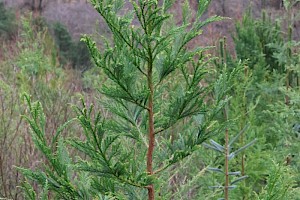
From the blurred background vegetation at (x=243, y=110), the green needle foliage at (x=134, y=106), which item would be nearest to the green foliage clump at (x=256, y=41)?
the blurred background vegetation at (x=243, y=110)

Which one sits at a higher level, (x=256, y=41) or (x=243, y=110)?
(x=256, y=41)

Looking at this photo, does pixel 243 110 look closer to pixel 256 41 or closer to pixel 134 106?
pixel 134 106

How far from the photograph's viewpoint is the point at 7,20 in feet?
57.7

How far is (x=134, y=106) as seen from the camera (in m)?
1.86

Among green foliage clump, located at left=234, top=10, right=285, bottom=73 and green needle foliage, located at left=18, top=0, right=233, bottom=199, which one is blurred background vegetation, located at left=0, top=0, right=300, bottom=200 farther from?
green needle foliage, located at left=18, top=0, right=233, bottom=199

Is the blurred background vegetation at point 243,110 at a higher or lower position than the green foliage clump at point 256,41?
lower

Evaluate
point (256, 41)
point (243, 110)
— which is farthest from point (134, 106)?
point (256, 41)

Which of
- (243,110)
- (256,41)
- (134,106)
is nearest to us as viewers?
(134,106)

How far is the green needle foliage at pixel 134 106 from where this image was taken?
1645mm

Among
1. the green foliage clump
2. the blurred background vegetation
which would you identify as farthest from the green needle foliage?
the green foliage clump

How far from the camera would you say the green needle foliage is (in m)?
1.64

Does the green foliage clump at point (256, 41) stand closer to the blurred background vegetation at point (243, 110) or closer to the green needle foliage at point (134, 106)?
the blurred background vegetation at point (243, 110)

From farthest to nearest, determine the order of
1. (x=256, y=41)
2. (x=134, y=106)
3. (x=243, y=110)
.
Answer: (x=256, y=41)
(x=243, y=110)
(x=134, y=106)

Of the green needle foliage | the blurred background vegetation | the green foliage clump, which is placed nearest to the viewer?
the green needle foliage
